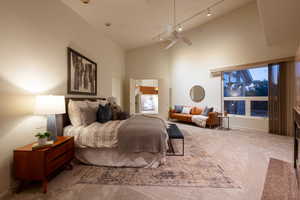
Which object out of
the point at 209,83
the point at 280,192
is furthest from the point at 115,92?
the point at 280,192

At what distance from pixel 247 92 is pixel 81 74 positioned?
17.6ft

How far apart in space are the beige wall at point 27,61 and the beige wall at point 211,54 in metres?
4.47

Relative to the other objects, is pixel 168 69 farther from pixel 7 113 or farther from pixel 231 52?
pixel 7 113

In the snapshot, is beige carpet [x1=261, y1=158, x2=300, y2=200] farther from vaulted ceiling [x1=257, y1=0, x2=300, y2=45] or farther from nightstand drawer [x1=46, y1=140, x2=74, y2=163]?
vaulted ceiling [x1=257, y1=0, x2=300, y2=45]

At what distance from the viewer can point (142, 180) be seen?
1899 millimetres

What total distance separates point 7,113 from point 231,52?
20.1 feet

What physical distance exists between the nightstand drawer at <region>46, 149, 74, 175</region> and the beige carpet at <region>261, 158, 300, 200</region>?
2.51 meters

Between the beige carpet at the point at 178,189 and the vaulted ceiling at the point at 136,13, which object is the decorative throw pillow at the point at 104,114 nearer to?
the beige carpet at the point at 178,189

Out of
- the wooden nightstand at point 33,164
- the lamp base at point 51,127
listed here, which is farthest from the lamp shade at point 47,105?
the wooden nightstand at point 33,164

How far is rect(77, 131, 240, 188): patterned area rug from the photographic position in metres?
1.83

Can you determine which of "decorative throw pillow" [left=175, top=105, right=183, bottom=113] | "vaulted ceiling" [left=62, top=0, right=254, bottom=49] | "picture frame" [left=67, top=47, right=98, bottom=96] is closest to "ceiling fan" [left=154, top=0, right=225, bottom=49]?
"vaulted ceiling" [left=62, top=0, right=254, bottom=49]

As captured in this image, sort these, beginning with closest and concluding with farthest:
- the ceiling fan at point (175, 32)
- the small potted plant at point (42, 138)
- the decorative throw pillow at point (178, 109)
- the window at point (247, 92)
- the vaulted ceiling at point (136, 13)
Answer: the small potted plant at point (42, 138), the vaulted ceiling at point (136, 13), the ceiling fan at point (175, 32), the window at point (247, 92), the decorative throw pillow at point (178, 109)

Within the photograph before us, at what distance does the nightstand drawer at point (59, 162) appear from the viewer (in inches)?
66.8

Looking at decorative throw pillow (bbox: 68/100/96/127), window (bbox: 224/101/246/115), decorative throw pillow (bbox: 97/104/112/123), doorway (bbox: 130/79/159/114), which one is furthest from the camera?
doorway (bbox: 130/79/159/114)
